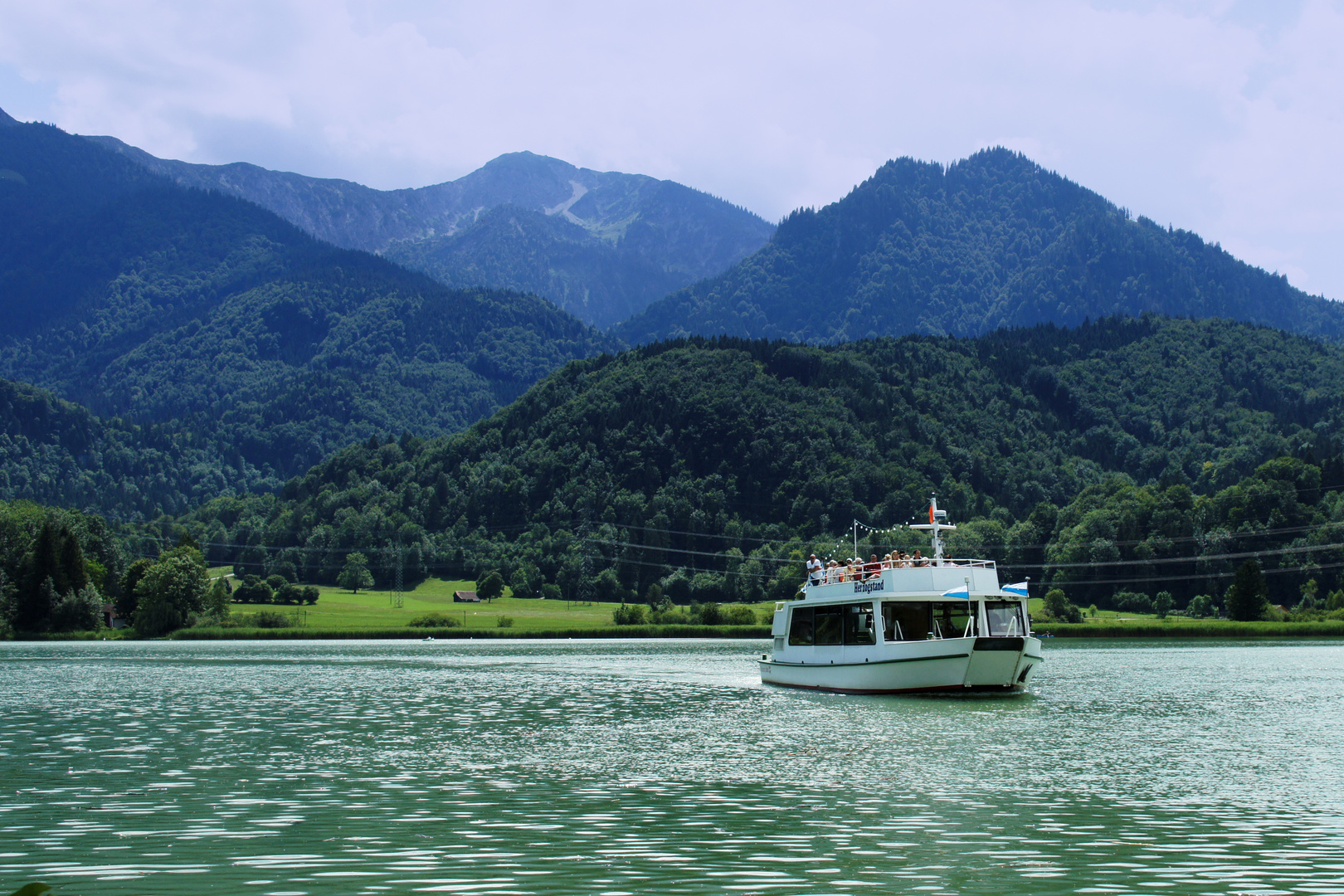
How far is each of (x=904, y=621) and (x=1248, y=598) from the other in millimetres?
106241

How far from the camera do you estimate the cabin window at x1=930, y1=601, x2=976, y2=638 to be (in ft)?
206

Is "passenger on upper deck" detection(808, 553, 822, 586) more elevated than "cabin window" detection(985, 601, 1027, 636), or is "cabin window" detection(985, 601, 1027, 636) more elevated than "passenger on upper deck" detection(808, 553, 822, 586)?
"passenger on upper deck" detection(808, 553, 822, 586)

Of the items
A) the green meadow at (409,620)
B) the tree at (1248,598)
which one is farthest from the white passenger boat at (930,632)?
the tree at (1248,598)

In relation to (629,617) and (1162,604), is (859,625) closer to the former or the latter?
(629,617)

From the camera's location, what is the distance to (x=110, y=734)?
47719 millimetres

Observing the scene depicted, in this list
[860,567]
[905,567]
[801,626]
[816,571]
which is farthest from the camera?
[801,626]

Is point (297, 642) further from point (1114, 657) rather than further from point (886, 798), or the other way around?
point (886, 798)

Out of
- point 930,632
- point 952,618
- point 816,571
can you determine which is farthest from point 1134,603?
point 930,632

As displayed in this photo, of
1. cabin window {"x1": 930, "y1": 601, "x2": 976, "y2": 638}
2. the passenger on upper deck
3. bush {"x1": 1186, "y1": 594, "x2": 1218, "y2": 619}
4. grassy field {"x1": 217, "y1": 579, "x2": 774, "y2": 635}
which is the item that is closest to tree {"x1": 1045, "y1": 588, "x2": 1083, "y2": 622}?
bush {"x1": 1186, "y1": 594, "x2": 1218, "y2": 619}

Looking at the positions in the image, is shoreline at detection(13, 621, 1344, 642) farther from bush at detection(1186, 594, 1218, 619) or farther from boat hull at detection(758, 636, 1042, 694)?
boat hull at detection(758, 636, 1042, 694)

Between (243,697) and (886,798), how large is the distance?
44.3 m

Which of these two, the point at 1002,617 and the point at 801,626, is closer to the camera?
the point at 1002,617

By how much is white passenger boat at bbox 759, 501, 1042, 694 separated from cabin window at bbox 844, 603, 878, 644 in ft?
0.15

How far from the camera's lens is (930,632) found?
62.9 m
